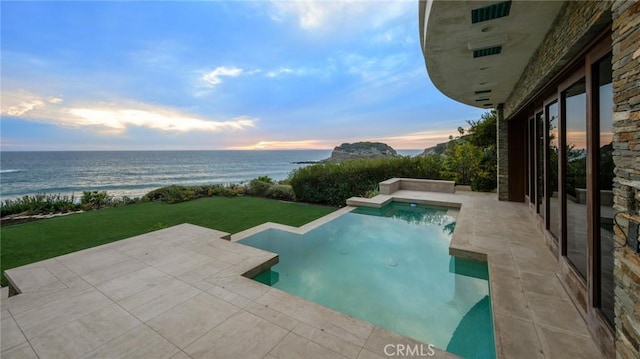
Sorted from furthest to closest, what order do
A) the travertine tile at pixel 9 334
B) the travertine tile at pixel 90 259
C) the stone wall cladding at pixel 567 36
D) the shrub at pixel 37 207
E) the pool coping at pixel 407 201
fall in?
the shrub at pixel 37 207, the pool coping at pixel 407 201, the travertine tile at pixel 90 259, the travertine tile at pixel 9 334, the stone wall cladding at pixel 567 36

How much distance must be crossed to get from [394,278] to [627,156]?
3117mm

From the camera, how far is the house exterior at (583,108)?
56.3 inches

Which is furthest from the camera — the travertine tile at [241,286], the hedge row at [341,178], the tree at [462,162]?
the tree at [462,162]

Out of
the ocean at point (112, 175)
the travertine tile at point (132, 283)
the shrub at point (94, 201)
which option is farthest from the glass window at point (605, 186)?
the shrub at point (94, 201)

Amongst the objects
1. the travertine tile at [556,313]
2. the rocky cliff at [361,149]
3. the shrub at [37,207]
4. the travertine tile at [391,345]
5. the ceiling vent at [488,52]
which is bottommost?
the travertine tile at [556,313]

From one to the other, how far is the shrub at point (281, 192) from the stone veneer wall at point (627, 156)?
9351 mm

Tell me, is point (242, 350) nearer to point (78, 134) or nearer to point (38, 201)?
point (38, 201)

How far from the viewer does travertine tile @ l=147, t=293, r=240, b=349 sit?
237 cm

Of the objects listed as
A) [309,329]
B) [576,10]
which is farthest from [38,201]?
[576,10]

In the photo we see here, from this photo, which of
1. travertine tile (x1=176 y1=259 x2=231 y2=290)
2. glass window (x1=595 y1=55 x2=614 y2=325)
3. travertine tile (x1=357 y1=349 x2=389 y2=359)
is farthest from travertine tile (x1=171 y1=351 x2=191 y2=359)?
glass window (x1=595 y1=55 x2=614 y2=325)

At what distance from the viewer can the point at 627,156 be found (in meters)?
1.45

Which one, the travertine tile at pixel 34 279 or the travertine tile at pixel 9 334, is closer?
the travertine tile at pixel 9 334

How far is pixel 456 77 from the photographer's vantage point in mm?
4832

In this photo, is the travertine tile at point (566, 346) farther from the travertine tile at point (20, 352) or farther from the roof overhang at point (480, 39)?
the travertine tile at point (20, 352)
